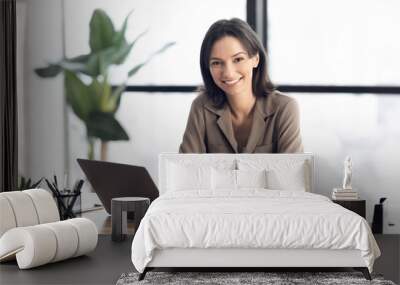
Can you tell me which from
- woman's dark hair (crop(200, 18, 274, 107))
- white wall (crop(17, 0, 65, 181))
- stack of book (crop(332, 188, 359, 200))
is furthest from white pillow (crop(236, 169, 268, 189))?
white wall (crop(17, 0, 65, 181))

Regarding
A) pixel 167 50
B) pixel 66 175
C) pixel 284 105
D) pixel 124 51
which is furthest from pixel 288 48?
pixel 66 175

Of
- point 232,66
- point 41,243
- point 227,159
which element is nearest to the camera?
point 41,243

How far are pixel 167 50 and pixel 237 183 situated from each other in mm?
1716

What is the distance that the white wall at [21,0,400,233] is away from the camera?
287 inches

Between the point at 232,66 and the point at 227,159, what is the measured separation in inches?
38.4

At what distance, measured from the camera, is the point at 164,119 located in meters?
7.40

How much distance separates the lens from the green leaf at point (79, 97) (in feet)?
24.5

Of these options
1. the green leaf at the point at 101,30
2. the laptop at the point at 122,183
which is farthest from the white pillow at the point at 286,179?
the green leaf at the point at 101,30

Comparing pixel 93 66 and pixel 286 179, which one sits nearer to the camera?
pixel 286 179

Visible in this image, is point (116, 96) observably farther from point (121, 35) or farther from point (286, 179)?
point (286, 179)

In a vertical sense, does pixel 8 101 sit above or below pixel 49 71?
below

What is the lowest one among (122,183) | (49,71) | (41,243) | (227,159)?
(41,243)

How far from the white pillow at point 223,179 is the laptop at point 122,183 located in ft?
3.17

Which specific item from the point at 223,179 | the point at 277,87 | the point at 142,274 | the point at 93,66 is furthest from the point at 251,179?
the point at 93,66
